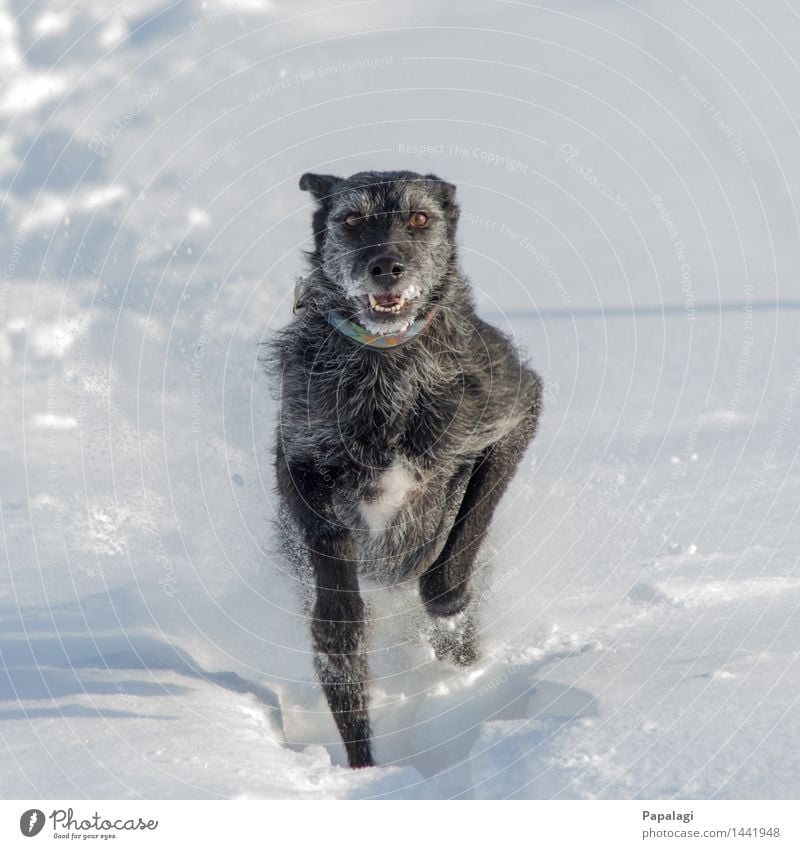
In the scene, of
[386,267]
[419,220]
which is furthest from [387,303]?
[419,220]

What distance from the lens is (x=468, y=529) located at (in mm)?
5480

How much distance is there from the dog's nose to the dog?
6.0 inches

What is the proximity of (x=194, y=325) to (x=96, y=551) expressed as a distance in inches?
115

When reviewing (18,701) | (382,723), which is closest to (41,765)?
(18,701)

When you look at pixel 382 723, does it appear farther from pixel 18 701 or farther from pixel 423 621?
pixel 18 701

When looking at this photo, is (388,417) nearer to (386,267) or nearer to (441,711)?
(386,267)

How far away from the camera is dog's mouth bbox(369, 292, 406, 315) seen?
16.3 ft

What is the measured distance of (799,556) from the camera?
5.62 meters

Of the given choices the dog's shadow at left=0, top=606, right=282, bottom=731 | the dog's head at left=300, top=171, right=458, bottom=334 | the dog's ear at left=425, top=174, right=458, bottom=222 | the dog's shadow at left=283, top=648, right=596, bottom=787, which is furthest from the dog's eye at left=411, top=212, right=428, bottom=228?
the dog's shadow at left=0, top=606, right=282, bottom=731

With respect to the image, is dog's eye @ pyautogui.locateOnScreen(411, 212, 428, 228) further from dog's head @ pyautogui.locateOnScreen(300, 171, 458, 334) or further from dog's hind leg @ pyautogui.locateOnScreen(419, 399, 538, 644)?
dog's hind leg @ pyautogui.locateOnScreen(419, 399, 538, 644)

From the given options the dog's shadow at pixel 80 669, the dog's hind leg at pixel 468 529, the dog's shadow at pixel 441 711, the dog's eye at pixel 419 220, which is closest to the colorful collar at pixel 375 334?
the dog's eye at pixel 419 220

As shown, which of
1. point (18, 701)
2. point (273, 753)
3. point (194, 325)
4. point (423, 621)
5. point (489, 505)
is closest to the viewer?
point (273, 753)
